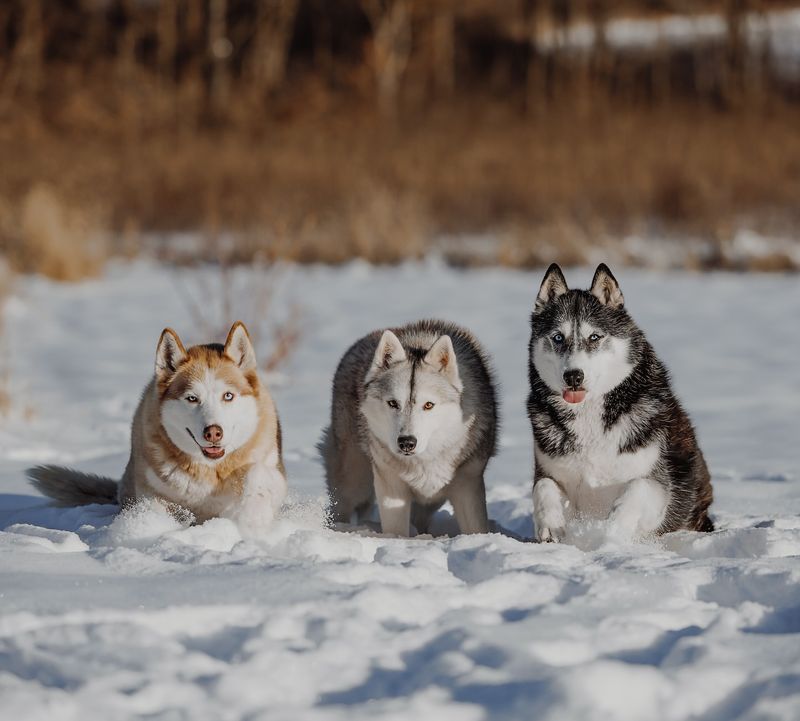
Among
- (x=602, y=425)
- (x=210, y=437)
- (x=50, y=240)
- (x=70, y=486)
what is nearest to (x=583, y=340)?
(x=602, y=425)

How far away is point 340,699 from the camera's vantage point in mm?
2971

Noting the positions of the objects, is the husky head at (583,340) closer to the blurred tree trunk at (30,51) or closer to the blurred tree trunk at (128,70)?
the blurred tree trunk at (128,70)

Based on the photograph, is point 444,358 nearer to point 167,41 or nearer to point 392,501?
point 392,501

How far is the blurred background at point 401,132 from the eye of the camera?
592 inches

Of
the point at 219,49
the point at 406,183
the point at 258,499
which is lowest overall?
the point at 258,499

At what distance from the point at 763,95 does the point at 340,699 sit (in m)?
19.8

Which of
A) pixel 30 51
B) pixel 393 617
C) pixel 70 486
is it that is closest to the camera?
pixel 393 617

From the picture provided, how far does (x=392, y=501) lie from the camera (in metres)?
4.91

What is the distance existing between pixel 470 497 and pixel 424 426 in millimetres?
446

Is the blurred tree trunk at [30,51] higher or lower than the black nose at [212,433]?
higher

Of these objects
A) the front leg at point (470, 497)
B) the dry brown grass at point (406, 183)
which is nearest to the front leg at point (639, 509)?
the front leg at point (470, 497)

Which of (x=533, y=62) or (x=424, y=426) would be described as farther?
(x=533, y=62)

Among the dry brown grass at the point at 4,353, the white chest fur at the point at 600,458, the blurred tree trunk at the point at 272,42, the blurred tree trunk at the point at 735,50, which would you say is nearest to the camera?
the white chest fur at the point at 600,458

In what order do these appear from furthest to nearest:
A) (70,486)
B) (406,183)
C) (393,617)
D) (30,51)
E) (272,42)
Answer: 1. (272,42)
2. (30,51)
3. (406,183)
4. (70,486)
5. (393,617)
